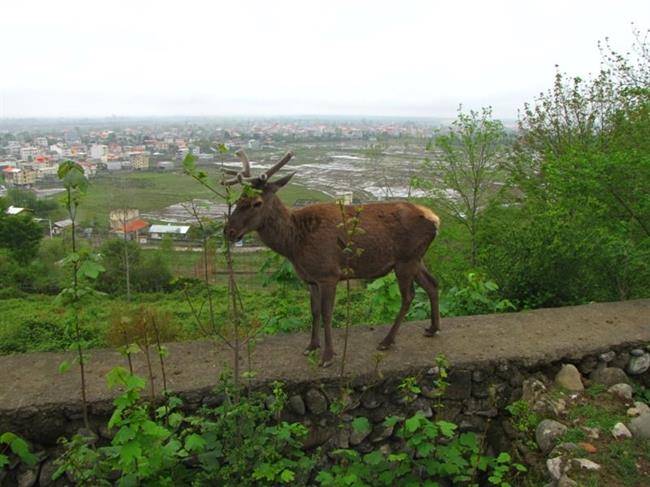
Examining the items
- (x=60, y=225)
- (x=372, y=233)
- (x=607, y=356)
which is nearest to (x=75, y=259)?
(x=372, y=233)

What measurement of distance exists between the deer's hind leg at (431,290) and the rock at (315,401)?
5.00 ft

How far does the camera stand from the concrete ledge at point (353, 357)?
424 cm

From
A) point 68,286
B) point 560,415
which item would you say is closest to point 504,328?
point 560,415

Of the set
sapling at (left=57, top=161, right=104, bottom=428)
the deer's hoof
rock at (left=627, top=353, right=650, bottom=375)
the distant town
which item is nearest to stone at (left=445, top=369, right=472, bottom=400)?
the deer's hoof

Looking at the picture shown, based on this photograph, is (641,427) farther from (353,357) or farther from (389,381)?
(353,357)

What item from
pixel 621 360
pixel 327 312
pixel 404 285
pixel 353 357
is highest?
pixel 404 285

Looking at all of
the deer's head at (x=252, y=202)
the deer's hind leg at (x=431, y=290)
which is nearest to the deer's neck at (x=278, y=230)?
Result: the deer's head at (x=252, y=202)

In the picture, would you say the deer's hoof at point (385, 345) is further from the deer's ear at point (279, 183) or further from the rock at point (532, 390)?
the deer's ear at point (279, 183)

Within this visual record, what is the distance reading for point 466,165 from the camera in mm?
15445

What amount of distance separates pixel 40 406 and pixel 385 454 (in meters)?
2.91

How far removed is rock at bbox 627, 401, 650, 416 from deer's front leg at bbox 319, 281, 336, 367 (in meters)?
2.68

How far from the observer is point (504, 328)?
18.9 feet

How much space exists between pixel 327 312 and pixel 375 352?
0.79 m

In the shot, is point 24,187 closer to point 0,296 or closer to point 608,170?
point 0,296
